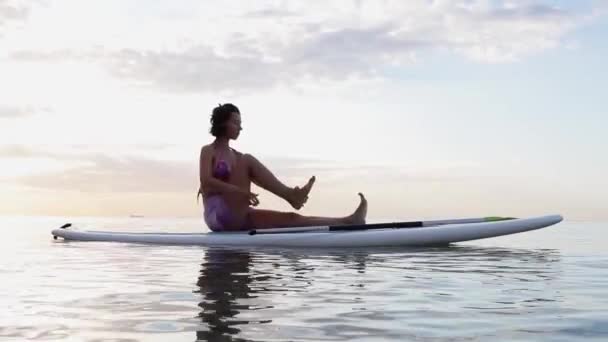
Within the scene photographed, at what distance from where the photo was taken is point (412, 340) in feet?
9.84

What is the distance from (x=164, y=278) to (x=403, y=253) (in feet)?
11.0

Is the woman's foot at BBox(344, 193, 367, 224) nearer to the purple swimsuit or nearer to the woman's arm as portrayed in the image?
the woman's arm

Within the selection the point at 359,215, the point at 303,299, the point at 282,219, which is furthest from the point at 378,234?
the point at 303,299

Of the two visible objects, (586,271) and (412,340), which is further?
(586,271)

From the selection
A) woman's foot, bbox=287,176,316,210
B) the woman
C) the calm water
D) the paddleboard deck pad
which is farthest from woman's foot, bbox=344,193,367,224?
the calm water

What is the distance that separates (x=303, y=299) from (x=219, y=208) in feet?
17.0

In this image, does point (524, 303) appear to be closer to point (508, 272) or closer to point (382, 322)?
point (382, 322)

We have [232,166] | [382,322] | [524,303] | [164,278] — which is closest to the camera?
[382,322]

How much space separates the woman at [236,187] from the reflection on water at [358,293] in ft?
4.74

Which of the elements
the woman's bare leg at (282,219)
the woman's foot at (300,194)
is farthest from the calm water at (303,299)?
the woman's bare leg at (282,219)

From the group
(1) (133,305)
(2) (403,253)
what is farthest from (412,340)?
(2) (403,253)

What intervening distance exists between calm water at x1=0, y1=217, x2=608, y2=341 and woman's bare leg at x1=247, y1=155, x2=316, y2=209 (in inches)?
55.3

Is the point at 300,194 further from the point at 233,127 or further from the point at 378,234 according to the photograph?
the point at 233,127

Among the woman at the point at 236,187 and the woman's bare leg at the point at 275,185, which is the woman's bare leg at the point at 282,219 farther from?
the woman's bare leg at the point at 275,185
